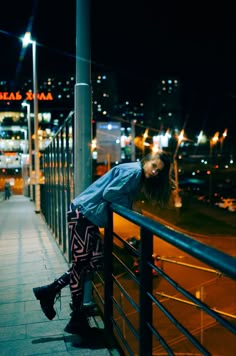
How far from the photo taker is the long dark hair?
3373mm

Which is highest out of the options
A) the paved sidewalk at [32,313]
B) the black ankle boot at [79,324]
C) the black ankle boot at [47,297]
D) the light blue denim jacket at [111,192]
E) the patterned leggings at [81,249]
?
the light blue denim jacket at [111,192]

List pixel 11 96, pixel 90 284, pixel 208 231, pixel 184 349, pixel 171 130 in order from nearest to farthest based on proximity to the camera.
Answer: pixel 90 284
pixel 184 349
pixel 208 231
pixel 11 96
pixel 171 130

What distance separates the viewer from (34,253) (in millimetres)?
7379

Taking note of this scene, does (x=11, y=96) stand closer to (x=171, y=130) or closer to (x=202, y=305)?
(x=171, y=130)

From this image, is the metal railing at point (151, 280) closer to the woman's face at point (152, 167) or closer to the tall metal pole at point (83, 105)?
the woman's face at point (152, 167)

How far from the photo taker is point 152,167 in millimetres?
3307

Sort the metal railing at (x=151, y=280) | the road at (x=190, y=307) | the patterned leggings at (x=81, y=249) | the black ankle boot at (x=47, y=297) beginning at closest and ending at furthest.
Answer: the metal railing at (x=151, y=280), the patterned leggings at (x=81, y=249), the black ankle boot at (x=47, y=297), the road at (x=190, y=307)

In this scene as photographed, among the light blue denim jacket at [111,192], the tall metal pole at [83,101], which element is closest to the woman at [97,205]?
the light blue denim jacket at [111,192]

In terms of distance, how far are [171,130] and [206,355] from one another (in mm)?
97097

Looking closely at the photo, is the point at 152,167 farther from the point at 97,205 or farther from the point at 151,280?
the point at 151,280

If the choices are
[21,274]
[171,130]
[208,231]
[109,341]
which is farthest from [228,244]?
[171,130]

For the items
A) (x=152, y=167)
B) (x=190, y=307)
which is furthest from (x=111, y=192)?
(x=190, y=307)

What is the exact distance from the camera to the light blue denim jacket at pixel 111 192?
3166 millimetres

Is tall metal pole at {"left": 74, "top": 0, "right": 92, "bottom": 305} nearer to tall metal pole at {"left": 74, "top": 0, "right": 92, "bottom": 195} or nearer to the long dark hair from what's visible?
tall metal pole at {"left": 74, "top": 0, "right": 92, "bottom": 195}
